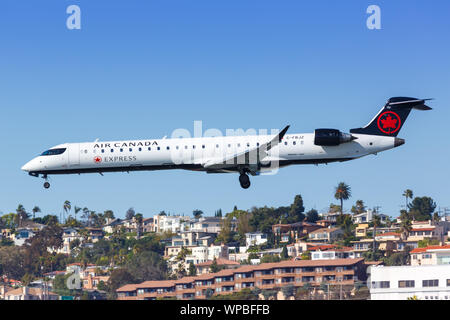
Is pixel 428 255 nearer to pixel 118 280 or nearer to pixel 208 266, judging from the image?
pixel 208 266

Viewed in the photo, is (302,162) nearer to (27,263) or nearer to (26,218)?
(27,263)

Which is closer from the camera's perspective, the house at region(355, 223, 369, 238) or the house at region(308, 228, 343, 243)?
the house at region(308, 228, 343, 243)

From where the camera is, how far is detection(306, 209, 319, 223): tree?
13888 centimetres

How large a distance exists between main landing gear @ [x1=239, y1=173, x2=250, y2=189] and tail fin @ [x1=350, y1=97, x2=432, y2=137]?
23.8ft

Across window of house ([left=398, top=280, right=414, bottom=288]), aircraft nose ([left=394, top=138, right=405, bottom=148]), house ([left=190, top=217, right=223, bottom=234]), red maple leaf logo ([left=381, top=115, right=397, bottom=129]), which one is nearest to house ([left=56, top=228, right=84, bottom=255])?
house ([left=190, top=217, right=223, bottom=234])

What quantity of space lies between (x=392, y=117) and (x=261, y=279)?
4071cm

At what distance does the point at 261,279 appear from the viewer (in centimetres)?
8075

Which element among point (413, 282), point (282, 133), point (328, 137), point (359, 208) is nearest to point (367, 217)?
point (359, 208)

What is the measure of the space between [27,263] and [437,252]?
63.5 m

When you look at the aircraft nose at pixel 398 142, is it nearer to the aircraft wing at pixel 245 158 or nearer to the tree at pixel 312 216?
the aircraft wing at pixel 245 158

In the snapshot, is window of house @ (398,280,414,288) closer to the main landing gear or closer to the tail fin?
the tail fin

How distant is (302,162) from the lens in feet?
136

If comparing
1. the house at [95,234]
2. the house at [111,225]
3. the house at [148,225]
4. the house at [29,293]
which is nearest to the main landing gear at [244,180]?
the house at [29,293]
